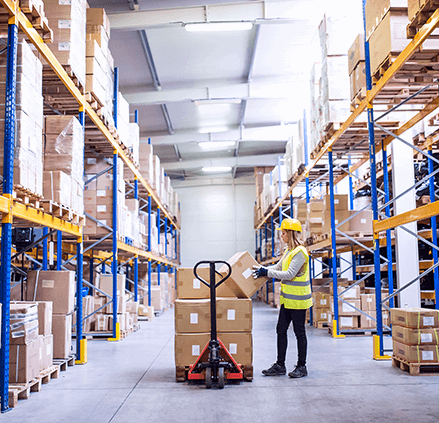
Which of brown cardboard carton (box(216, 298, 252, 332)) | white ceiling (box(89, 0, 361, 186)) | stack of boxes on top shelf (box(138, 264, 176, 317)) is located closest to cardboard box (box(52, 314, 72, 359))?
brown cardboard carton (box(216, 298, 252, 332))

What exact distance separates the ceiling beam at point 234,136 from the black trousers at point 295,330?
1290 centimetres

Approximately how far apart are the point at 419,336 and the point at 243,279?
6.97 ft

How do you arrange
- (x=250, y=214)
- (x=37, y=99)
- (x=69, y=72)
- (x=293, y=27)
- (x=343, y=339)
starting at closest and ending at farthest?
(x=37, y=99)
(x=69, y=72)
(x=343, y=339)
(x=293, y=27)
(x=250, y=214)

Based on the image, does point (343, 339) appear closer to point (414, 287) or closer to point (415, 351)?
point (414, 287)

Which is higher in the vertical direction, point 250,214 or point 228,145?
point 228,145

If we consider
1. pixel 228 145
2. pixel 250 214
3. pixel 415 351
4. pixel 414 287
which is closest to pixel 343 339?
pixel 414 287

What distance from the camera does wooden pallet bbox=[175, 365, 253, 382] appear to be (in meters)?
5.35

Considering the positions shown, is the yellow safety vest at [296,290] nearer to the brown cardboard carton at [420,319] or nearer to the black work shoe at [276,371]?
the black work shoe at [276,371]

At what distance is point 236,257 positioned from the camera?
5984 mm

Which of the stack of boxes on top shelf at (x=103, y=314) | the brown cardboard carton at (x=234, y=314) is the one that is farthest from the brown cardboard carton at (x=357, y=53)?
the stack of boxes on top shelf at (x=103, y=314)

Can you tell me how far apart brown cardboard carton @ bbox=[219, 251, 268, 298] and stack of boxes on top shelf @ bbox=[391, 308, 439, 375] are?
1.78 meters

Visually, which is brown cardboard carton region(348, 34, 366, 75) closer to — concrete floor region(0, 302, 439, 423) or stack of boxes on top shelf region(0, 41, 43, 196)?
concrete floor region(0, 302, 439, 423)

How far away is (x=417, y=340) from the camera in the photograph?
5699 millimetres

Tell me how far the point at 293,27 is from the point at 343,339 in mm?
7008
